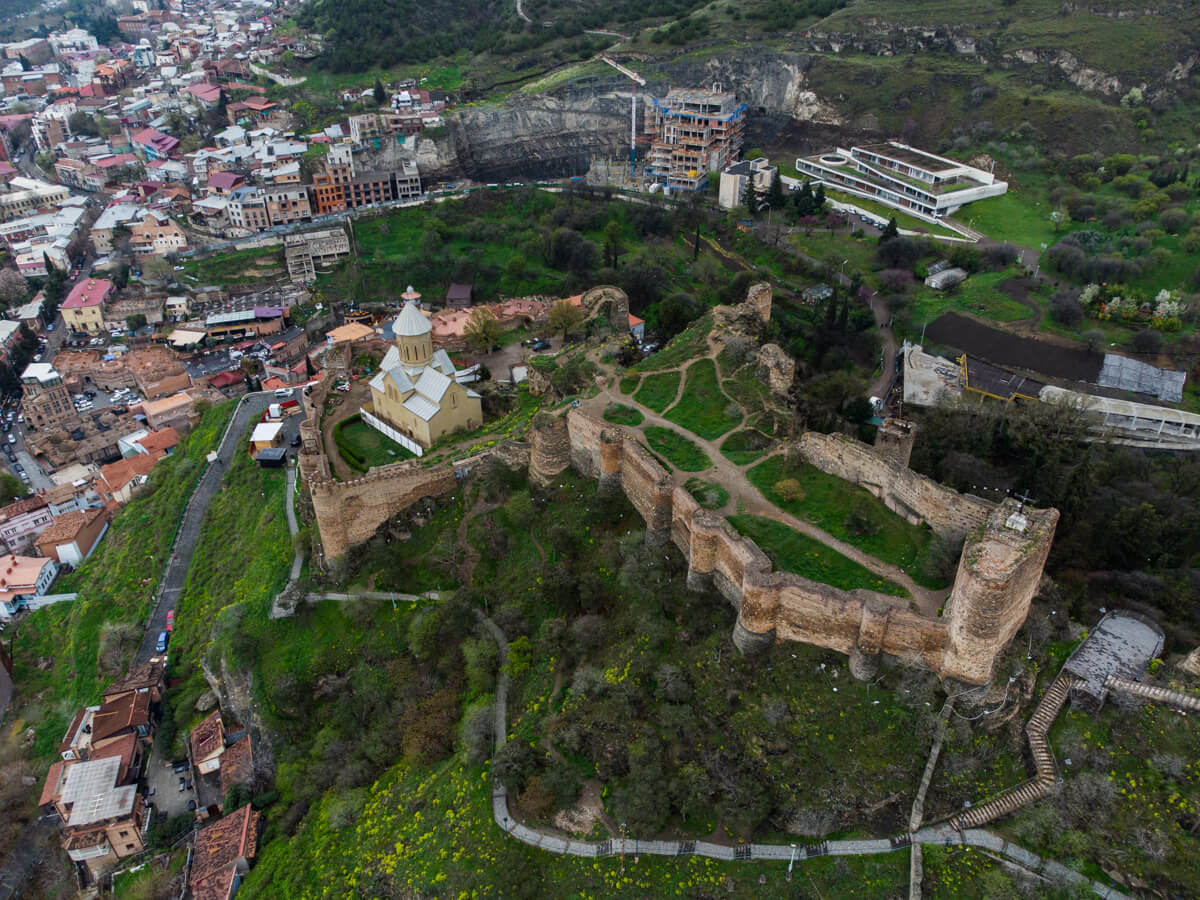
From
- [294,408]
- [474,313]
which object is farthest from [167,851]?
[474,313]

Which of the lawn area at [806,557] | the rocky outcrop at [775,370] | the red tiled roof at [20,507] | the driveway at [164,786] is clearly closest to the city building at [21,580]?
the red tiled roof at [20,507]

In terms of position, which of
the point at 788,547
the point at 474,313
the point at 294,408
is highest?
the point at 788,547

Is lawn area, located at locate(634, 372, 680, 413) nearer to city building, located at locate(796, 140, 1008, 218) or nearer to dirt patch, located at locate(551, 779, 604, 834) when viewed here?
dirt patch, located at locate(551, 779, 604, 834)

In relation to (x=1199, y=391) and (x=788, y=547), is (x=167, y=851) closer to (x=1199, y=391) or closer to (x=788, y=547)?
(x=788, y=547)

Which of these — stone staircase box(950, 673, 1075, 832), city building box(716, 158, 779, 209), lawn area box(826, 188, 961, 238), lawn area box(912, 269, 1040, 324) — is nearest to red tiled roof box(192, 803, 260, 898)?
stone staircase box(950, 673, 1075, 832)

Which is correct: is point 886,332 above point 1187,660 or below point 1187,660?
below

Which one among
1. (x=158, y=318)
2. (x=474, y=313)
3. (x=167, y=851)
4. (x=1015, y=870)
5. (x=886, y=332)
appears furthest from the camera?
(x=158, y=318)

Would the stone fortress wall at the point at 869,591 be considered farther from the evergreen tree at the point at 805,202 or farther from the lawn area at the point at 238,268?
the lawn area at the point at 238,268

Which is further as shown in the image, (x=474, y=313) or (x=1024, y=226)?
(x=1024, y=226)
